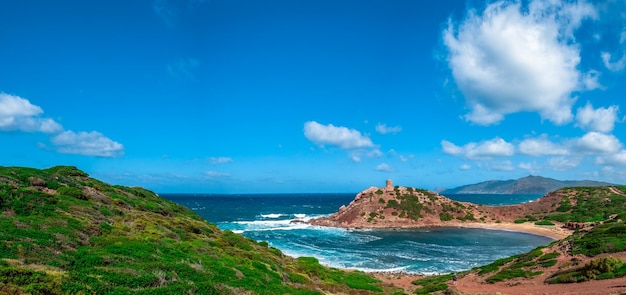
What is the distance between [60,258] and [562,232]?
311 feet

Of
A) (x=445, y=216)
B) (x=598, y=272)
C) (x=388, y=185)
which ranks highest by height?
(x=388, y=185)

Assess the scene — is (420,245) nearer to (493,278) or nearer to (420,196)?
(493,278)

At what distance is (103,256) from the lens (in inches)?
599

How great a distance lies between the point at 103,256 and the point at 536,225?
341 ft

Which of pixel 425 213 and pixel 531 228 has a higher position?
pixel 425 213

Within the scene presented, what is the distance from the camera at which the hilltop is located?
84.2 feet

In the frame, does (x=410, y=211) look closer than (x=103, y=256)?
No

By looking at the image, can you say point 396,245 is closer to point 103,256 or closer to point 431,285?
point 431,285

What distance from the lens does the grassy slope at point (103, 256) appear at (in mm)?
11539

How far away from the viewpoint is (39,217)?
19.2m

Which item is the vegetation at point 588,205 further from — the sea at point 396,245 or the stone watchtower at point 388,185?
the stone watchtower at point 388,185

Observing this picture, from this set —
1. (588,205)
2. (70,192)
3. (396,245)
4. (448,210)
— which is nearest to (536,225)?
(588,205)

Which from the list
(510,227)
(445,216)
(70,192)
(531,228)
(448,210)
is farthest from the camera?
(448,210)

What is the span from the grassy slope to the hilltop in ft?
37.5
